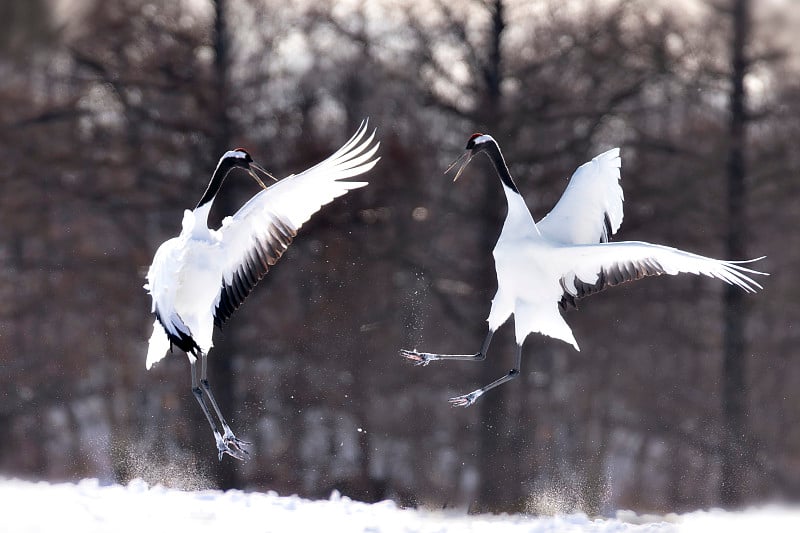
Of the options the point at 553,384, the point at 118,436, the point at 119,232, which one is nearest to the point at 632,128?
the point at 553,384

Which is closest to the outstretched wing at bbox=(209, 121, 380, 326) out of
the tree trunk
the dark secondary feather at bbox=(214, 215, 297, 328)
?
the dark secondary feather at bbox=(214, 215, 297, 328)

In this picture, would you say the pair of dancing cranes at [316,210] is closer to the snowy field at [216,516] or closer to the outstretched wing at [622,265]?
the outstretched wing at [622,265]

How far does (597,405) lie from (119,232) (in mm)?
6437

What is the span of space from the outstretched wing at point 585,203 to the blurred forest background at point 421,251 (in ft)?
18.6

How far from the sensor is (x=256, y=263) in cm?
737

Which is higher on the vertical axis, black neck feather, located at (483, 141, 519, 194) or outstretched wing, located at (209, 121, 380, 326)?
black neck feather, located at (483, 141, 519, 194)

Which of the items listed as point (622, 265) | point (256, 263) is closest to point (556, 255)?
point (622, 265)

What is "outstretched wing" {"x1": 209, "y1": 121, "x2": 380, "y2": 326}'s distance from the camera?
6.94 metres

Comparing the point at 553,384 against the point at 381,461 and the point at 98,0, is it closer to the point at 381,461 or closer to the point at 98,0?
the point at 381,461

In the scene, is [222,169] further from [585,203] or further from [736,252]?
[736,252]

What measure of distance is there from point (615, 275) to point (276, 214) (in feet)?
7.32

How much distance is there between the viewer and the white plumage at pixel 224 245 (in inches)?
266

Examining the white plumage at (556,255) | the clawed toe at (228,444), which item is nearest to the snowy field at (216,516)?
the clawed toe at (228,444)

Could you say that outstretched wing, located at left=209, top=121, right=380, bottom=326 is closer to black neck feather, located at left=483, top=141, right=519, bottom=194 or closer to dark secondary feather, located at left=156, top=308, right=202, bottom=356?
dark secondary feather, located at left=156, top=308, right=202, bottom=356
